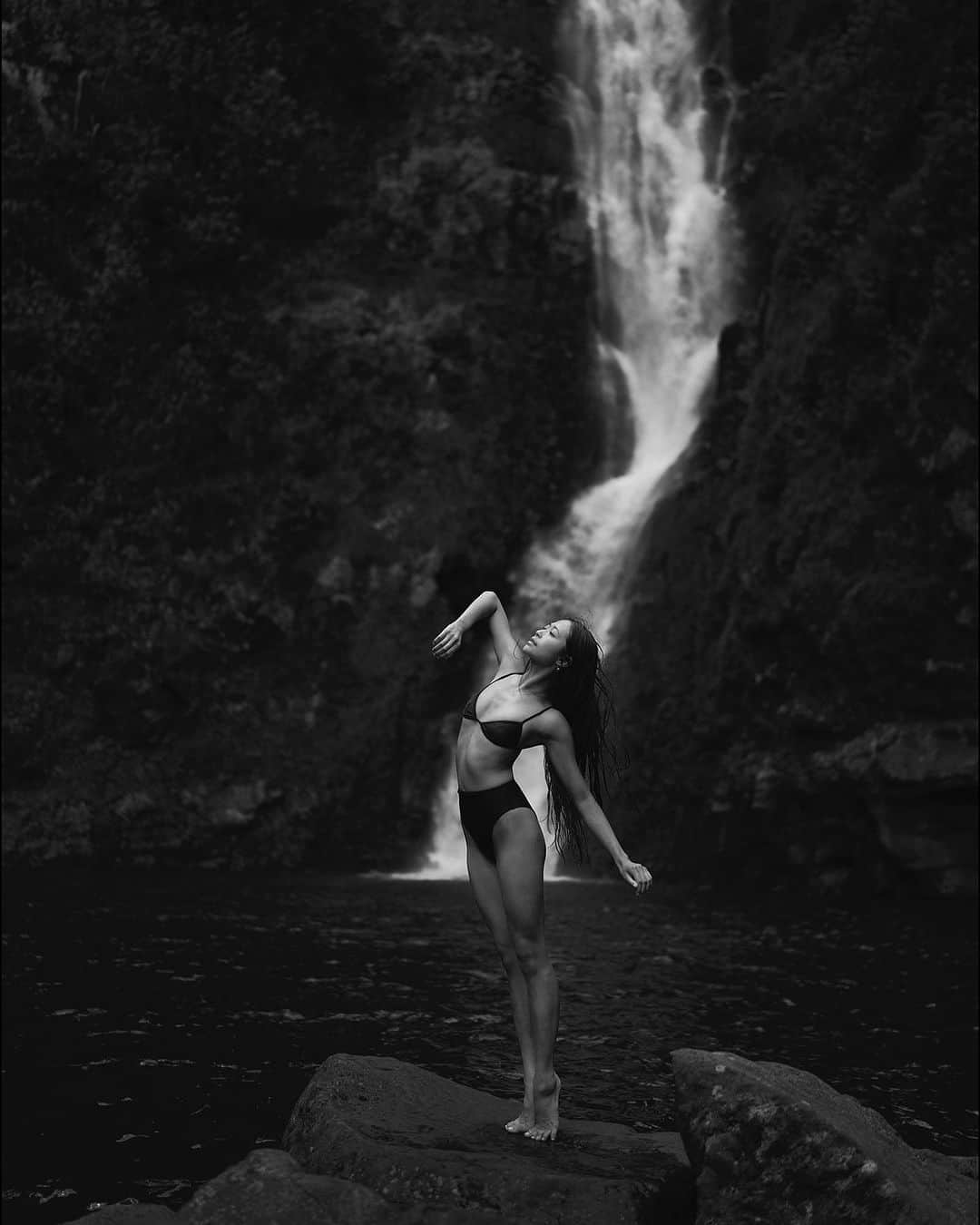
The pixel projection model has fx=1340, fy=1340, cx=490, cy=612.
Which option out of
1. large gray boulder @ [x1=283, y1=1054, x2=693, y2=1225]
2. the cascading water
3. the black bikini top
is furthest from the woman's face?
the cascading water

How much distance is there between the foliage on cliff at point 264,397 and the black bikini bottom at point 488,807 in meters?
→ 20.2

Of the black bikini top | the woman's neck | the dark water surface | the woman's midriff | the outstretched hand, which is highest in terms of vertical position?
the woman's neck

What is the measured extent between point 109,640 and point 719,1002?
20146 mm

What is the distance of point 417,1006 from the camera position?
12.2 m

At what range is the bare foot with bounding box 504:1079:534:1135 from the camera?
6.58m

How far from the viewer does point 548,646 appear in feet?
22.4

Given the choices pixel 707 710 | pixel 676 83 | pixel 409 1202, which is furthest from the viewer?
pixel 676 83

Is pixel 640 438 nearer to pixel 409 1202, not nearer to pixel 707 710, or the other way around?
pixel 707 710

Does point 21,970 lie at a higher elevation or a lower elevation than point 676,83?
lower

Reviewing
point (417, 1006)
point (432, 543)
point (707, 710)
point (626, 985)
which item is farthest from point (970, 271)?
point (417, 1006)

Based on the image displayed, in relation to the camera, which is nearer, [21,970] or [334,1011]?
[334,1011]

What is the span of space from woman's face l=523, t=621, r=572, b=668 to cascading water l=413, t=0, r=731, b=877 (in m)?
19.3

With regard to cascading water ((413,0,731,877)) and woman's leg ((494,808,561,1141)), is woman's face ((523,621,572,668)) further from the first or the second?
cascading water ((413,0,731,877))

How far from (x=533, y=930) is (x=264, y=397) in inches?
1025
